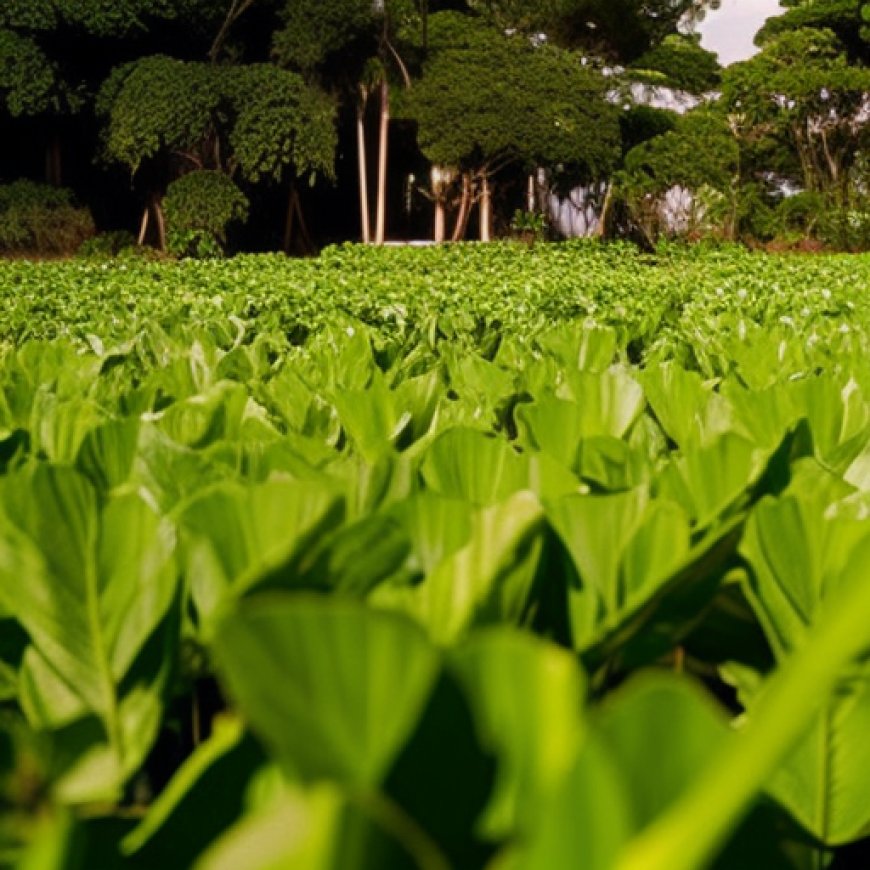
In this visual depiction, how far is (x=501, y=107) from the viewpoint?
3403cm

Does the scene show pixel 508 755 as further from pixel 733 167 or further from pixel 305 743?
pixel 733 167

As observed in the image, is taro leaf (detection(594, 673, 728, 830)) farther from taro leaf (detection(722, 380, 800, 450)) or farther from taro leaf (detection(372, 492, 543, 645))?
taro leaf (detection(722, 380, 800, 450))

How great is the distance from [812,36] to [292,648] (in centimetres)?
4198

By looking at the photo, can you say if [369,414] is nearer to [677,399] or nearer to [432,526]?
[677,399]

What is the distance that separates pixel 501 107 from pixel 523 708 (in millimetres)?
34967

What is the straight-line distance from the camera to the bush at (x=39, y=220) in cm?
3098

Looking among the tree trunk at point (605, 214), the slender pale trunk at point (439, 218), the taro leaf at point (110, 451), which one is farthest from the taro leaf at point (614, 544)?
the tree trunk at point (605, 214)

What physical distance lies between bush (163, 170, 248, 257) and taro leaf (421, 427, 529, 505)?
99.9 ft

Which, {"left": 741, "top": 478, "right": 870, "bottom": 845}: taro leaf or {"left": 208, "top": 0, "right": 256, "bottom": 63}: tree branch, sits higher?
{"left": 208, "top": 0, "right": 256, "bottom": 63}: tree branch

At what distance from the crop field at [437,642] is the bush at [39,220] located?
105ft

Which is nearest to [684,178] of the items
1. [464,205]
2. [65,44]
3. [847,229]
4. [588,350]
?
[847,229]

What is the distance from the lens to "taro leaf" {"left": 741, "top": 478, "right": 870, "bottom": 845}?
0.50m

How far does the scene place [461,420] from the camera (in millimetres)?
1122

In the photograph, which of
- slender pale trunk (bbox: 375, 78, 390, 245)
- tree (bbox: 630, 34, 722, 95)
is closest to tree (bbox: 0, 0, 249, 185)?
slender pale trunk (bbox: 375, 78, 390, 245)
